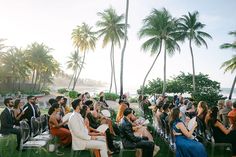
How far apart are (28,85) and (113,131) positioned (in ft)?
171

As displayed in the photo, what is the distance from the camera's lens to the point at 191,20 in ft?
135

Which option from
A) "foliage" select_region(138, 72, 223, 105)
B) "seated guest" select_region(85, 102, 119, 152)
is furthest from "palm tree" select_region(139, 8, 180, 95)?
"seated guest" select_region(85, 102, 119, 152)

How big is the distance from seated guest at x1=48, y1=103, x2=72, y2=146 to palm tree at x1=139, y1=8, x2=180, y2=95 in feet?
98.2

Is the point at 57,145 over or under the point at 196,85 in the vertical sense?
under

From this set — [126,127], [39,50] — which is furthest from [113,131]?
[39,50]

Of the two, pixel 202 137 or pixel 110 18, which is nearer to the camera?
pixel 202 137

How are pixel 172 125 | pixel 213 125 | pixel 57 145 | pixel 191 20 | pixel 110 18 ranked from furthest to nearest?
pixel 110 18
pixel 191 20
pixel 57 145
pixel 213 125
pixel 172 125

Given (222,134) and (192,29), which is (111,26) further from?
(222,134)

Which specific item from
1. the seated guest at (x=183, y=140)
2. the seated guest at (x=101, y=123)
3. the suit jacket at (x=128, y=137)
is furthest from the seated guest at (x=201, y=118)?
the seated guest at (x=101, y=123)

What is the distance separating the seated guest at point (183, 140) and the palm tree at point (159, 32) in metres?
31.5

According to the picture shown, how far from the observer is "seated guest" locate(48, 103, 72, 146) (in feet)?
25.5

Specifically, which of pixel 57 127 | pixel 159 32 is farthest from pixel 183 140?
pixel 159 32

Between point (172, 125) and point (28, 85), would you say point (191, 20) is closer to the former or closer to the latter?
point (28, 85)

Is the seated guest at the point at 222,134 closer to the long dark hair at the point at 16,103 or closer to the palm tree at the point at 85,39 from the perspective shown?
the long dark hair at the point at 16,103
